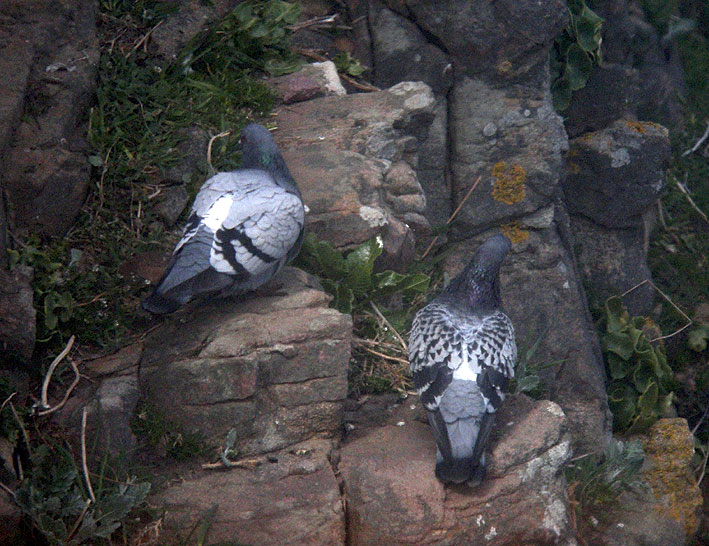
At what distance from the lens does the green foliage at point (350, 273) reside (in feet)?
15.7

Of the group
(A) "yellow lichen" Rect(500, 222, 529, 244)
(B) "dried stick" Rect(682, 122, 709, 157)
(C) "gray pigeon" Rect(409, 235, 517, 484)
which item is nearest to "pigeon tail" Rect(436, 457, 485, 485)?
(C) "gray pigeon" Rect(409, 235, 517, 484)

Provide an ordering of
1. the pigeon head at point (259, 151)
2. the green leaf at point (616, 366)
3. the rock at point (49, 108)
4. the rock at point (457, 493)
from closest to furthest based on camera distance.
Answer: the rock at point (457, 493)
the rock at point (49, 108)
the pigeon head at point (259, 151)
the green leaf at point (616, 366)

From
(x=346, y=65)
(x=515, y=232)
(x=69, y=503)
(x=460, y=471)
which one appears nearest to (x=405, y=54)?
(x=346, y=65)

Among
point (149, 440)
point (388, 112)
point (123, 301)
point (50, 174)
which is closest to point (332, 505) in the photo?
point (149, 440)

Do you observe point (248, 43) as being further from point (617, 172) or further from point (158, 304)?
point (617, 172)

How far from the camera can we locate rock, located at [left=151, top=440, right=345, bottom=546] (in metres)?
3.50

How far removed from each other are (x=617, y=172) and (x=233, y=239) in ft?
12.9

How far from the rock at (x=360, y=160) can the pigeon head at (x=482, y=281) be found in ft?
1.71

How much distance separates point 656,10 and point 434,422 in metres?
5.87

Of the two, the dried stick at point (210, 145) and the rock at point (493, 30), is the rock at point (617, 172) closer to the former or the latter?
the rock at point (493, 30)

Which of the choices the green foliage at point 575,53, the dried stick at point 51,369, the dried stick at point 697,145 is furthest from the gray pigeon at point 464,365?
the dried stick at point 697,145

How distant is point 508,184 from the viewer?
6.05 metres

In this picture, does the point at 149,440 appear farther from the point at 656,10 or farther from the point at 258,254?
the point at 656,10

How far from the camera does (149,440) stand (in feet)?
12.5
